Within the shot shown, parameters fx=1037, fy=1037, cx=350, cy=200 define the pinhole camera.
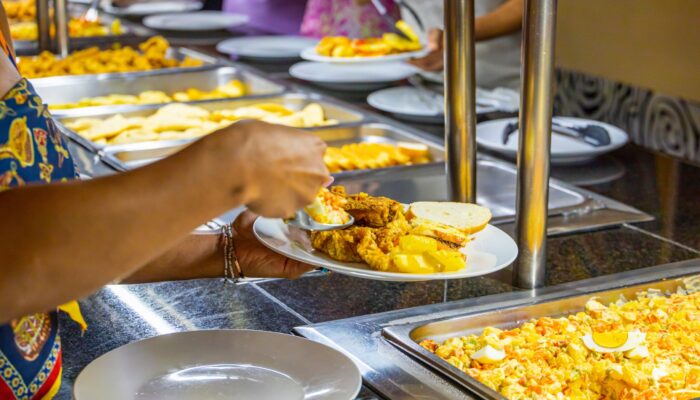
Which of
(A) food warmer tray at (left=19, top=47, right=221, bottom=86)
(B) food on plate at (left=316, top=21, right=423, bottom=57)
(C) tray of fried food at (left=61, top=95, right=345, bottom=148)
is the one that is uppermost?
(B) food on plate at (left=316, top=21, right=423, bottom=57)

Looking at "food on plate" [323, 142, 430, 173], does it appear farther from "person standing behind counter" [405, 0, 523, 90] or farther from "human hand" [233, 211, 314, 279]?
"human hand" [233, 211, 314, 279]

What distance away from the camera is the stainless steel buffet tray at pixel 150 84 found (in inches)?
124

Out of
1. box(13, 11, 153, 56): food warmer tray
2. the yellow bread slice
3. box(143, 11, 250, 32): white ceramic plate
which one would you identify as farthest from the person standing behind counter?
the yellow bread slice

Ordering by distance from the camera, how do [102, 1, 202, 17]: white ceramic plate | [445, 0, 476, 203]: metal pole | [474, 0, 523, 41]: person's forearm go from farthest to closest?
[102, 1, 202, 17]: white ceramic plate → [474, 0, 523, 41]: person's forearm → [445, 0, 476, 203]: metal pole

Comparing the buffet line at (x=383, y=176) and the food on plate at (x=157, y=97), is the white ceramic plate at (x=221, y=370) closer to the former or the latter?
the buffet line at (x=383, y=176)

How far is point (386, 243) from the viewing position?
1317 mm

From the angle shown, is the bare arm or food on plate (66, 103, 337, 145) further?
food on plate (66, 103, 337, 145)

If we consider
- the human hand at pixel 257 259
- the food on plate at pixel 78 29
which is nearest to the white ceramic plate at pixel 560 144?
the human hand at pixel 257 259

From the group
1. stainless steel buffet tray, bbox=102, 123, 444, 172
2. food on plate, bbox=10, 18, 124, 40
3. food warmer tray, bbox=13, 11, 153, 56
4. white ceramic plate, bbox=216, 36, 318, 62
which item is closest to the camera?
stainless steel buffet tray, bbox=102, 123, 444, 172

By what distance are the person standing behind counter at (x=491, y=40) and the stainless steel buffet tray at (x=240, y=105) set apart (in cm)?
30

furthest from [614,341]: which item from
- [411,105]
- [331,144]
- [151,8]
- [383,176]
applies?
[151,8]

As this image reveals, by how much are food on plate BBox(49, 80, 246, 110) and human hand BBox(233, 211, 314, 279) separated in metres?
Result: 1.59

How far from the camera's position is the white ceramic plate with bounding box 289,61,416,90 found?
3.15 m

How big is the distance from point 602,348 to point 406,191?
3.11 ft
